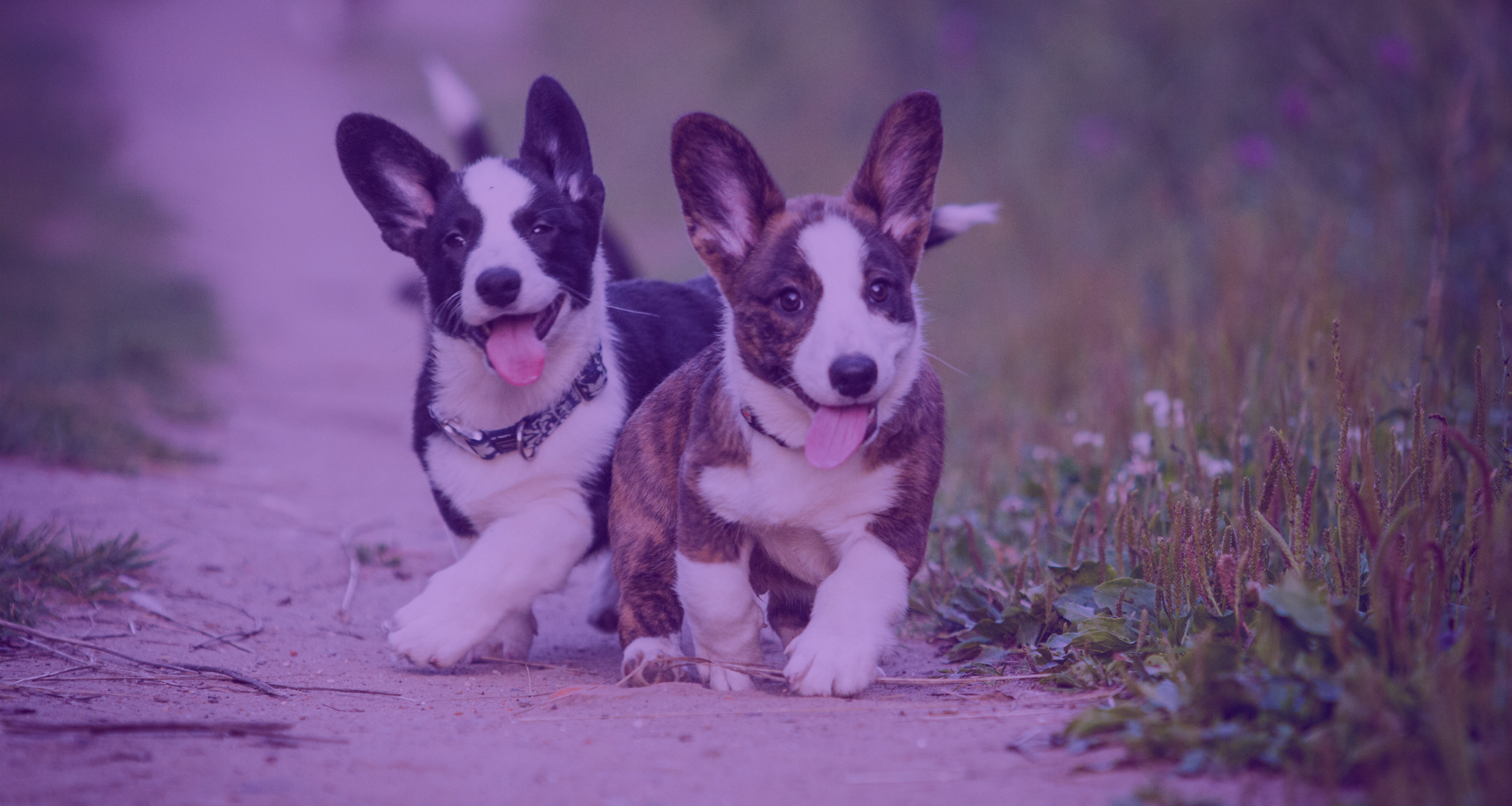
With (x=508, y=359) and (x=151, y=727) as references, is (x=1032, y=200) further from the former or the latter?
(x=151, y=727)

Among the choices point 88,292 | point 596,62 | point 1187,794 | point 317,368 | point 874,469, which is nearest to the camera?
point 1187,794

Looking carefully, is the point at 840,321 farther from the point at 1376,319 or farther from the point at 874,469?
the point at 1376,319

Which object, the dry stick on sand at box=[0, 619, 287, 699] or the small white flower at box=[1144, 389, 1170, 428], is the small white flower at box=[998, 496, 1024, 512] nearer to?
the small white flower at box=[1144, 389, 1170, 428]

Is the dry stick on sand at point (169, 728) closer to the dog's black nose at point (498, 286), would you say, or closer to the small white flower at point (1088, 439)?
the dog's black nose at point (498, 286)

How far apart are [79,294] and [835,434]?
9.03m

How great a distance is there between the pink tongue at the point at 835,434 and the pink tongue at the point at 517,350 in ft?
3.22

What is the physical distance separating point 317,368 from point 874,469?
6.54m

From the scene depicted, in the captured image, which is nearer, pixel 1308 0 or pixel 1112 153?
pixel 1308 0

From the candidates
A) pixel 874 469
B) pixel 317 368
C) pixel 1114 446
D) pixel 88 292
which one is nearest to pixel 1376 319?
pixel 1114 446

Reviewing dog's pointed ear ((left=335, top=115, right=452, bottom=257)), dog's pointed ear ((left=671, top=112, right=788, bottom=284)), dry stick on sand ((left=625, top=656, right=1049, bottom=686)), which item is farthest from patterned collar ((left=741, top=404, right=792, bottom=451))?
dog's pointed ear ((left=335, top=115, right=452, bottom=257))

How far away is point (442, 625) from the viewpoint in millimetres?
3221

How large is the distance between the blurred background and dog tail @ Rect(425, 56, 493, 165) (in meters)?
1.98

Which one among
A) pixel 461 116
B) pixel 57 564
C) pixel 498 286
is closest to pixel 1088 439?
pixel 498 286

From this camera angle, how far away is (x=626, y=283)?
4.29 meters
